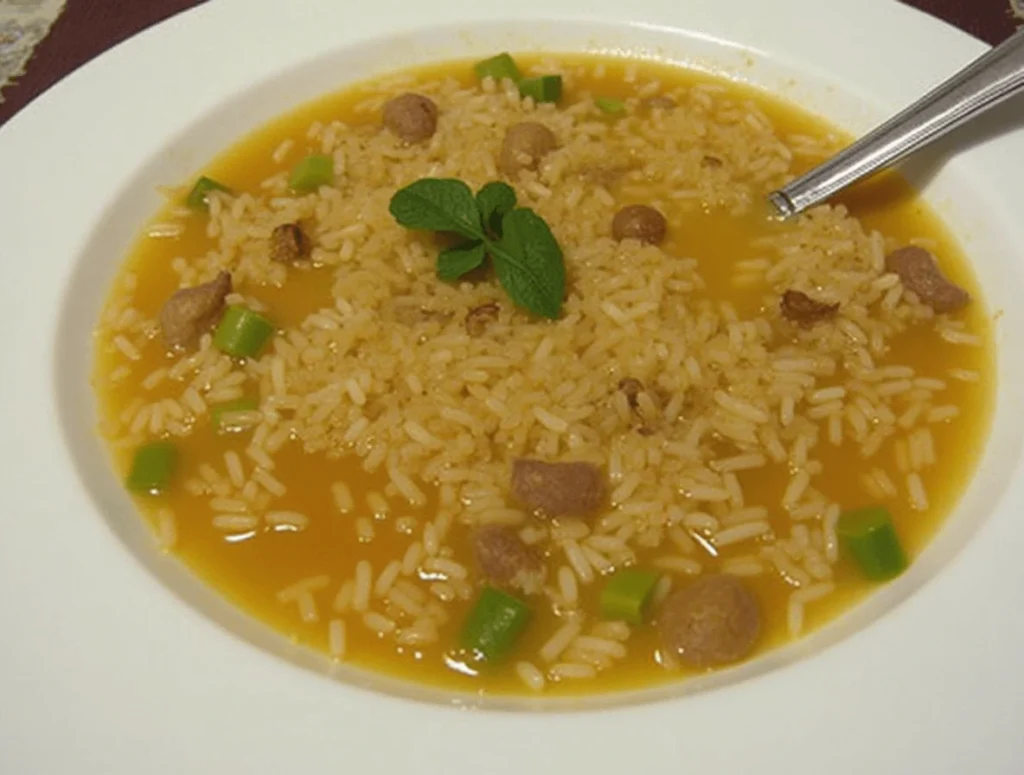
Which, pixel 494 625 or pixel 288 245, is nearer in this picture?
pixel 494 625

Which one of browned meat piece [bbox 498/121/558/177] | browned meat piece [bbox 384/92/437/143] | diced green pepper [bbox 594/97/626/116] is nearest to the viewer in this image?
browned meat piece [bbox 498/121/558/177]

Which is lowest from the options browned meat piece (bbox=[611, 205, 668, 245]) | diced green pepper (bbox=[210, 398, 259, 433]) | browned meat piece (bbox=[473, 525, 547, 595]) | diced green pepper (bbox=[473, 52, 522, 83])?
diced green pepper (bbox=[210, 398, 259, 433])

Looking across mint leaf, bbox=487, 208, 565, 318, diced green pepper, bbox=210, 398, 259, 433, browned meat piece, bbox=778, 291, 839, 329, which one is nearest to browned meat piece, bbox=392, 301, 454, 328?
mint leaf, bbox=487, 208, 565, 318

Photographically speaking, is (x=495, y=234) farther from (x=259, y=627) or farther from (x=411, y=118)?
(x=259, y=627)

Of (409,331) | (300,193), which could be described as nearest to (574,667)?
(409,331)

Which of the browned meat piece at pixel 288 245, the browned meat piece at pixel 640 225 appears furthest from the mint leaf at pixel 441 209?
the browned meat piece at pixel 640 225

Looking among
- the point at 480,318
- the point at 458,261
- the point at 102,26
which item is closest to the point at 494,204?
the point at 458,261

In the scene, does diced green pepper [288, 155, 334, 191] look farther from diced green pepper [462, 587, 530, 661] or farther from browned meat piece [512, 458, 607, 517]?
diced green pepper [462, 587, 530, 661]

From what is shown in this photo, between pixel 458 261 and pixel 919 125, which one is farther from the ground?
pixel 919 125
